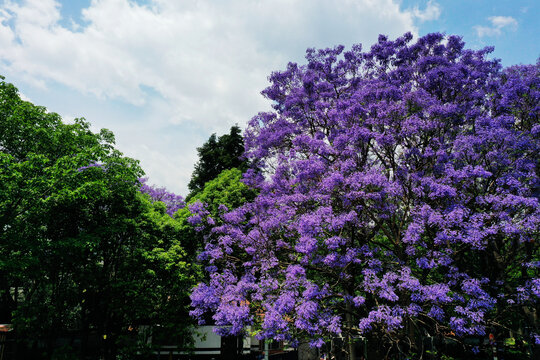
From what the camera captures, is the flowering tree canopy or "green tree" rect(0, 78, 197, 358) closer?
the flowering tree canopy

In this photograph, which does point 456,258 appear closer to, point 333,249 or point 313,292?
point 333,249

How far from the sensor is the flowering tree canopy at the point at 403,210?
39.5 ft

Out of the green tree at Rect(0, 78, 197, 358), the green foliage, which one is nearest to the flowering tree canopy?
the green foliage

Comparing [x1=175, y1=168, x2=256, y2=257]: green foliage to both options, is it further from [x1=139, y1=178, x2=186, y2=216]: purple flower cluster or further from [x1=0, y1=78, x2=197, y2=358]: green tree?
[x1=139, y1=178, x2=186, y2=216]: purple flower cluster

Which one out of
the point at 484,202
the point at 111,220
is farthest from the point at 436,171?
the point at 111,220

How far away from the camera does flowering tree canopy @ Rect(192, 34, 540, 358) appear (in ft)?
39.5

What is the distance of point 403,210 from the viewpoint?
47.6 ft

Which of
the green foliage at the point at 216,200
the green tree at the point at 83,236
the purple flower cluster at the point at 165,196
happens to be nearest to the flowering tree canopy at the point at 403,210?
the green foliage at the point at 216,200

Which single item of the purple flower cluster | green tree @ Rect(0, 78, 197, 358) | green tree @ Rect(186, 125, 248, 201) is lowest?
green tree @ Rect(0, 78, 197, 358)

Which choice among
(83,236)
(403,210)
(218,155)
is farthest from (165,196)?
(403,210)

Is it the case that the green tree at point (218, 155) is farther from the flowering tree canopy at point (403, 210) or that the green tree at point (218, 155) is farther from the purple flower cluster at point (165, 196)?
the flowering tree canopy at point (403, 210)

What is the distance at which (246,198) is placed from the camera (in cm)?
2088

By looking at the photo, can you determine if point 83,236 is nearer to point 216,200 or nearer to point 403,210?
point 216,200

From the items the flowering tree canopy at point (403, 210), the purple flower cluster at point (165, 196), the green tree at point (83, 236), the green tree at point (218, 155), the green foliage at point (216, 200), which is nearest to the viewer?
the flowering tree canopy at point (403, 210)
